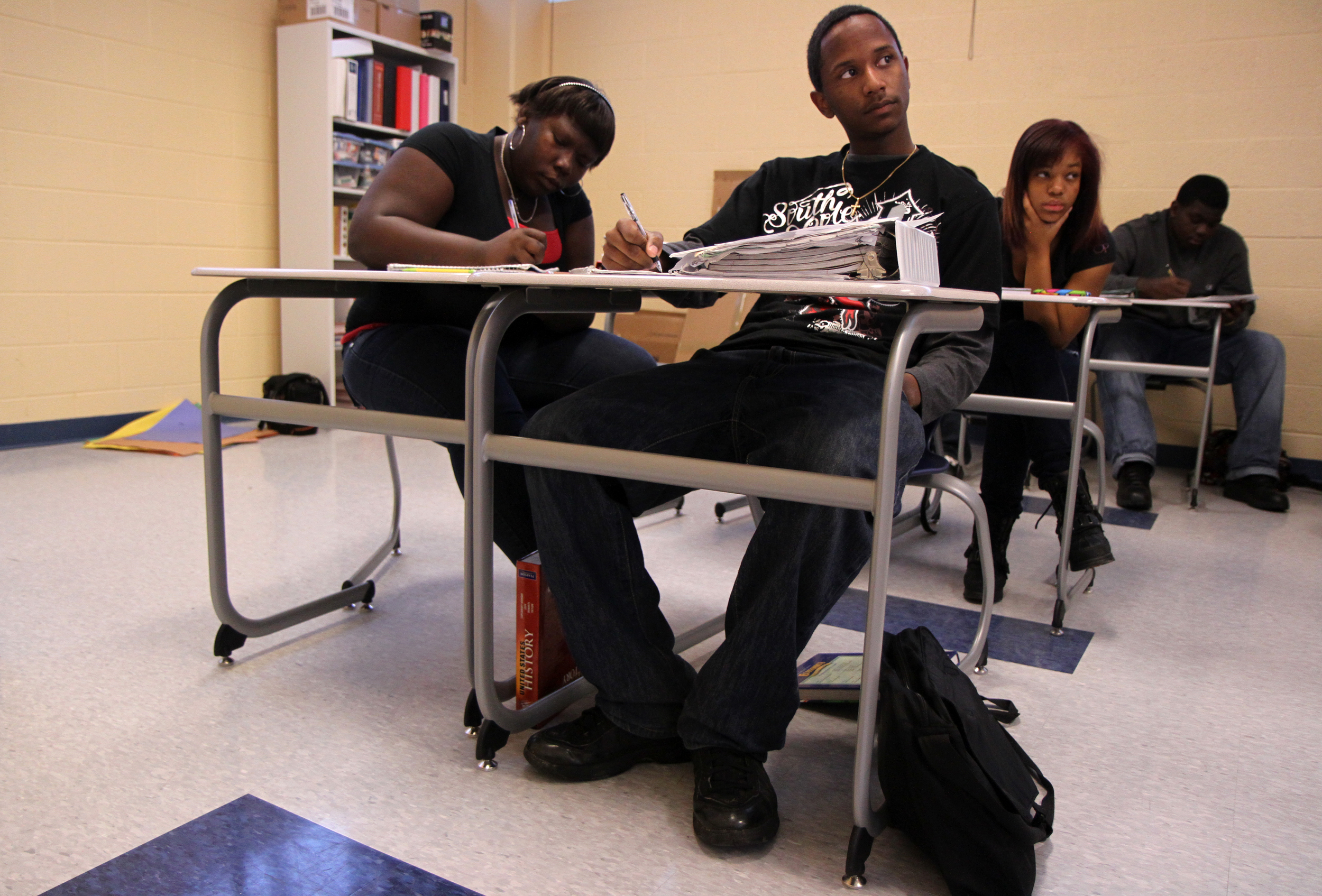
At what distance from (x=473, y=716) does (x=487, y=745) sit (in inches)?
3.4

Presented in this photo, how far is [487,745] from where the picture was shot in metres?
1.27

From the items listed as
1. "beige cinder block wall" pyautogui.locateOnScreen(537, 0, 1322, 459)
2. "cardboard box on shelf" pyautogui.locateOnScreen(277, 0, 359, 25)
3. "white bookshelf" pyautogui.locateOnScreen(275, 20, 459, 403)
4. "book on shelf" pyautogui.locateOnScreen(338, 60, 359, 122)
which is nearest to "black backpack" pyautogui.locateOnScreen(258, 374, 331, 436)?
"white bookshelf" pyautogui.locateOnScreen(275, 20, 459, 403)

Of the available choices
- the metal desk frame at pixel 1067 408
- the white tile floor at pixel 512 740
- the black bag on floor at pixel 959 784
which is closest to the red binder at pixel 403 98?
the white tile floor at pixel 512 740

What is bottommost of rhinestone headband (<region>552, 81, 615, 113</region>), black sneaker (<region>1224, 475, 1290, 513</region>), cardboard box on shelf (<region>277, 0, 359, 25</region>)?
black sneaker (<region>1224, 475, 1290, 513</region>)

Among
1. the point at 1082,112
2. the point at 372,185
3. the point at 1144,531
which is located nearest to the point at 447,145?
the point at 372,185

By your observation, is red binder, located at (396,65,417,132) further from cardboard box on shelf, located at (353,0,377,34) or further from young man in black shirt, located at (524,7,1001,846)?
young man in black shirt, located at (524,7,1001,846)

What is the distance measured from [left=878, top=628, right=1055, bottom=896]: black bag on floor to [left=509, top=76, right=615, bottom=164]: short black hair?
1075 mm

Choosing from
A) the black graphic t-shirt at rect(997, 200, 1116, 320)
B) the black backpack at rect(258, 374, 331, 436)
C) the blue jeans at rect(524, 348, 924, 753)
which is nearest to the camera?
the blue jeans at rect(524, 348, 924, 753)

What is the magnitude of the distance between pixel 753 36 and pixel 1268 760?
3.77 metres

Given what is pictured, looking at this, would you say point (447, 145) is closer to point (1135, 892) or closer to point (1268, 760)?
point (1135, 892)

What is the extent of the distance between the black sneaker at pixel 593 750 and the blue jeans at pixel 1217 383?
2500 millimetres

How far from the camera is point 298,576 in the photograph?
201cm

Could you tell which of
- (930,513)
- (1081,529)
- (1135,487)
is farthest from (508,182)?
(1135,487)

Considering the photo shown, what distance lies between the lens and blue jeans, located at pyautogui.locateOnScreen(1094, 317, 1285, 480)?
3264mm
